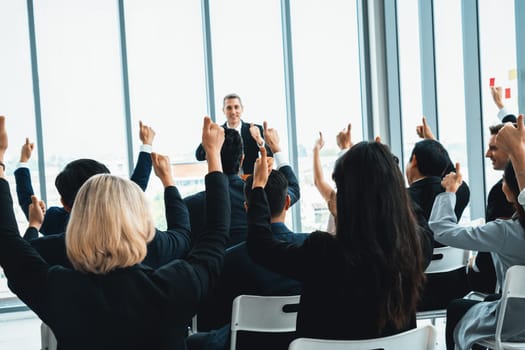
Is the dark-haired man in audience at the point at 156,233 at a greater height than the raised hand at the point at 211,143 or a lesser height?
lesser

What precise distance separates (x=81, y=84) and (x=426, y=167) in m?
3.72

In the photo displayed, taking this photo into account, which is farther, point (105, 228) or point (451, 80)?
A: point (451, 80)

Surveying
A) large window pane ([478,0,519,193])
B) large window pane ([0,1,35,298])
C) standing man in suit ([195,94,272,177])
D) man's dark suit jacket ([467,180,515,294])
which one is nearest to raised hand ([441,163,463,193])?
man's dark suit jacket ([467,180,515,294])

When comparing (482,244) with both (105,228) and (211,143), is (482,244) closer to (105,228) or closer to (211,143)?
(211,143)

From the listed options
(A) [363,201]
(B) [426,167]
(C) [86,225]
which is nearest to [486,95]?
(B) [426,167]

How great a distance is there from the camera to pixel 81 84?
5691mm

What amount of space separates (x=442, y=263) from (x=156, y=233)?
1.66 meters

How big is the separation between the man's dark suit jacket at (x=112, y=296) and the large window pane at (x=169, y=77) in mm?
4459

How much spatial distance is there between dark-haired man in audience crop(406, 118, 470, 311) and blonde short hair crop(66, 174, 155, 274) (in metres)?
2.00

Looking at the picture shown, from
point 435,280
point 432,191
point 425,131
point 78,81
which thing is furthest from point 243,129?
point 435,280

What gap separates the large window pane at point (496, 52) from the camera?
445cm

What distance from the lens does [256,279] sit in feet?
7.41

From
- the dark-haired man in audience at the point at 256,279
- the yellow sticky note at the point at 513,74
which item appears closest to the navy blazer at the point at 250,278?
the dark-haired man in audience at the point at 256,279

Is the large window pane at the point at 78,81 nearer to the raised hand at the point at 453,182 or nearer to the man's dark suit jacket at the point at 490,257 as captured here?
the man's dark suit jacket at the point at 490,257
